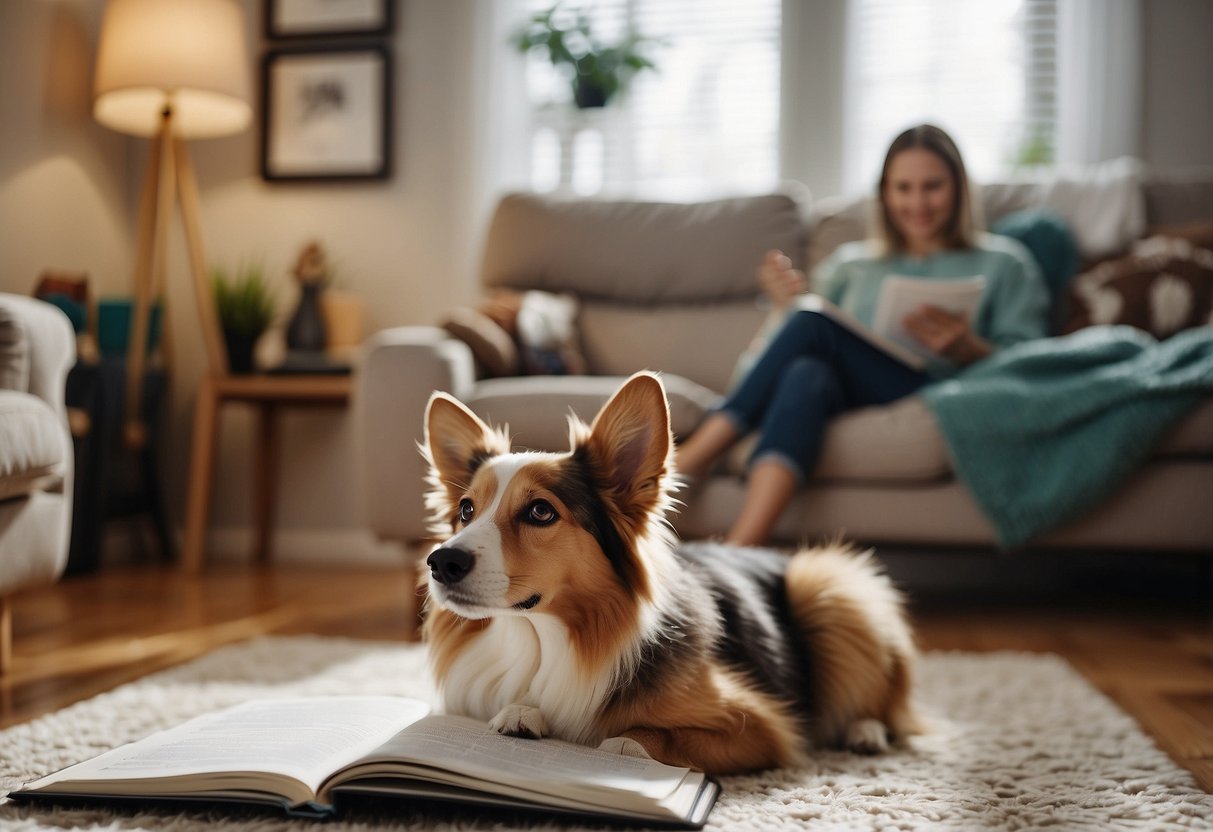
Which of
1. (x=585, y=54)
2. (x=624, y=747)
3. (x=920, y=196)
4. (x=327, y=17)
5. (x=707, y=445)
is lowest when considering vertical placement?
(x=624, y=747)

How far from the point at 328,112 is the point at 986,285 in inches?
104

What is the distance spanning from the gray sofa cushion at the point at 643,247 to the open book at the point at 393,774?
95.4 inches

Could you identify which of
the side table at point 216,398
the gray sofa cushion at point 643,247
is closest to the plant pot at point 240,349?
the side table at point 216,398

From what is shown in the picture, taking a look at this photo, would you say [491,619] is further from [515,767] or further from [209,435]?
[209,435]

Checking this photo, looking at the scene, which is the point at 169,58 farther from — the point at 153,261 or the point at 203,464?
the point at 203,464

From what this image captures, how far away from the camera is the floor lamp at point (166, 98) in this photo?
3508 mm

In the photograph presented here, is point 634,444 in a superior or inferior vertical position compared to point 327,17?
inferior

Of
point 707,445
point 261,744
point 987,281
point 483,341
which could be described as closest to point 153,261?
point 483,341

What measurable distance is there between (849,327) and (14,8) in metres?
2.99

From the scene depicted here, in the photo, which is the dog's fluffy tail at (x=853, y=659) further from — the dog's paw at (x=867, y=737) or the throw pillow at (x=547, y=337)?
the throw pillow at (x=547, y=337)

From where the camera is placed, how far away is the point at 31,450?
1.89 metres

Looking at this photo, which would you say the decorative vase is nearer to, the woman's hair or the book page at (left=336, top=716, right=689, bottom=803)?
the woman's hair

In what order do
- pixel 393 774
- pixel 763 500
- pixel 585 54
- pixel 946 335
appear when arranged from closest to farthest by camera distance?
pixel 393 774
pixel 763 500
pixel 946 335
pixel 585 54

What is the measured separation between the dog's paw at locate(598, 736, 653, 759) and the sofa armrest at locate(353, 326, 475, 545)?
1484mm
